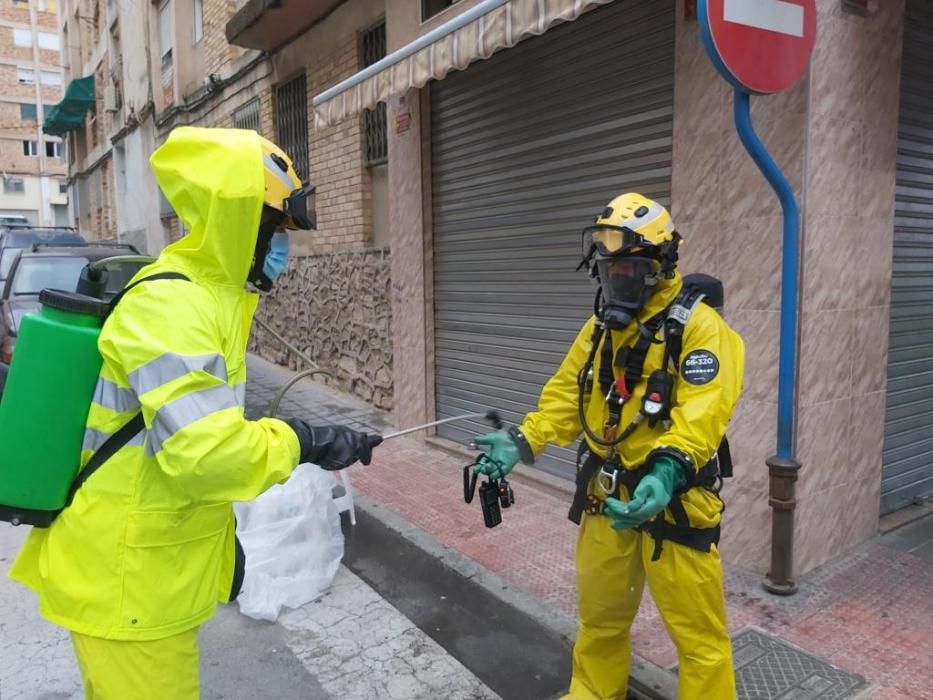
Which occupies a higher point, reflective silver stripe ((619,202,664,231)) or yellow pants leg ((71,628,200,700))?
reflective silver stripe ((619,202,664,231))

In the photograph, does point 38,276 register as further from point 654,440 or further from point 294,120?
point 654,440

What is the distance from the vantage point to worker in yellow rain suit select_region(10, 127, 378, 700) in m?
1.59

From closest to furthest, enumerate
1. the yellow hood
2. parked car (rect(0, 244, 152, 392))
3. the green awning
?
the yellow hood < parked car (rect(0, 244, 152, 392)) < the green awning

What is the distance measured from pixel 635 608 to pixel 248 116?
10.3m

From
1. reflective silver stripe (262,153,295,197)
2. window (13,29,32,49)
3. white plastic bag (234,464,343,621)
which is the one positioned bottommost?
white plastic bag (234,464,343,621)

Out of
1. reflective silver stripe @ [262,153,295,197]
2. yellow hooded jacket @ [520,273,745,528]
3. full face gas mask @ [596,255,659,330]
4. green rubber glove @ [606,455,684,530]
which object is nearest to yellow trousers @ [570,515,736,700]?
yellow hooded jacket @ [520,273,745,528]

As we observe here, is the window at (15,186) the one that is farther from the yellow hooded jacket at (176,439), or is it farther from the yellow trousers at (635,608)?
the yellow trousers at (635,608)

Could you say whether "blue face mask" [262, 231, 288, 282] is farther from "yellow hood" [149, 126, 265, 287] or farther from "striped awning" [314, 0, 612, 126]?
"striped awning" [314, 0, 612, 126]

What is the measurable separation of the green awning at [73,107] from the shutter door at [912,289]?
79.5 ft

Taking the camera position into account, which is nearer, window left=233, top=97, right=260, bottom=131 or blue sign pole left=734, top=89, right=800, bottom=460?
blue sign pole left=734, top=89, right=800, bottom=460

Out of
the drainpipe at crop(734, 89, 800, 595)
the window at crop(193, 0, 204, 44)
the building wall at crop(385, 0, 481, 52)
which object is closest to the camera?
the drainpipe at crop(734, 89, 800, 595)

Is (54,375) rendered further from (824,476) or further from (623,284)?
(824,476)

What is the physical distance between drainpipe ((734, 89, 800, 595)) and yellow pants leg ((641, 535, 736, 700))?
4.25ft

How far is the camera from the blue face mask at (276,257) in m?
2.11
